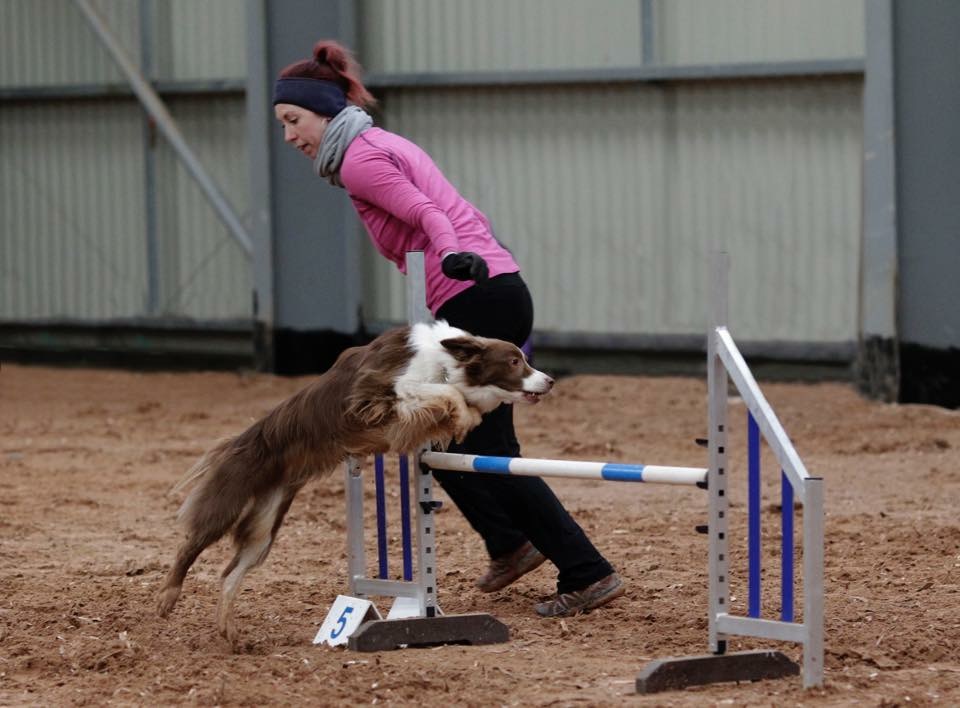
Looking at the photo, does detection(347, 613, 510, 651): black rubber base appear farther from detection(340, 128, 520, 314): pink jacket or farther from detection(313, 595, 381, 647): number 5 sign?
detection(340, 128, 520, 314): pink jacket

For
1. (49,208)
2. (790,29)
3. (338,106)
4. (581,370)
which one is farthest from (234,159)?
(338,106)

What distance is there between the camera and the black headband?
19.1 ft

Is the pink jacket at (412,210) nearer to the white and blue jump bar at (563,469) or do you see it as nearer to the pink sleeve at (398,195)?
the pink sleeve at (398,195)

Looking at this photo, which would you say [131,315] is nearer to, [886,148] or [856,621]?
[886,148]

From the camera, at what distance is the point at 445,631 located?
568 centimetres

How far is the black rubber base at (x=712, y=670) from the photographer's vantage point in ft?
16.1

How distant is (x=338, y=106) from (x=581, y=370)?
7.13 metres

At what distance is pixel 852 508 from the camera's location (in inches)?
322

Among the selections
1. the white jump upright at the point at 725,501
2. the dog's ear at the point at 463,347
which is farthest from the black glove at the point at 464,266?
the white jump upright at the point at 725,501

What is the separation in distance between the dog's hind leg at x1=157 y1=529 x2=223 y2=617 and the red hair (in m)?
1.63

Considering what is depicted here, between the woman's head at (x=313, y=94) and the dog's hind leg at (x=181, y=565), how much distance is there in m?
1.41

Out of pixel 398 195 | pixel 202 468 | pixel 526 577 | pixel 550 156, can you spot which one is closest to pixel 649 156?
pixel 550 156

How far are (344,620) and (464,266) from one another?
1.33m

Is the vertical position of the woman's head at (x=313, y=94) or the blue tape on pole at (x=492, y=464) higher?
the woman's head at (x=313, y=94)
